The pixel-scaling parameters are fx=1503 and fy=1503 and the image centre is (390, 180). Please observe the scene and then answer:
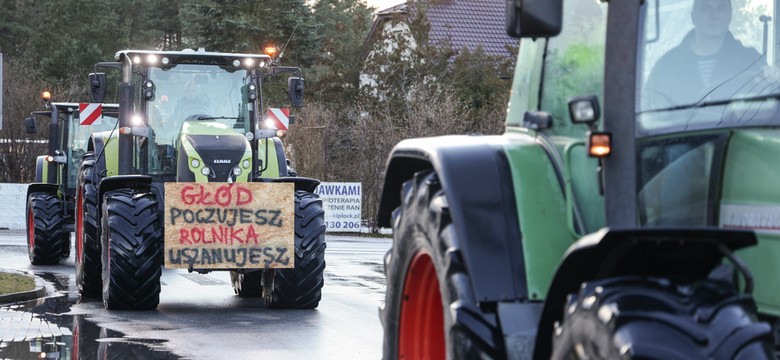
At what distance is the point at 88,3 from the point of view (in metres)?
64.0

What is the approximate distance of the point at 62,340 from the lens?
12055 millimetres

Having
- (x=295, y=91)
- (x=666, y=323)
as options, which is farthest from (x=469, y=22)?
(x=666, y=323)

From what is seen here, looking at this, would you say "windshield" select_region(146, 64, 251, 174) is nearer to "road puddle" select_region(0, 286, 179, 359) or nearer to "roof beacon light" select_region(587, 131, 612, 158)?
"road puddle" select_region(0, 286, 179, 359)

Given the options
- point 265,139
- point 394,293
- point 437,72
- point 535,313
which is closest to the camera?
point 535,313

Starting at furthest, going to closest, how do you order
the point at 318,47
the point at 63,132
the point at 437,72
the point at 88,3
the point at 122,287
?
the point at 88,3
the point at 318,47
the point at 437,72
the point at 63,132
the point at 122,287

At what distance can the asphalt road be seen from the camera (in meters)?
11.2

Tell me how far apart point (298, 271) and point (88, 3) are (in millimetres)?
51480

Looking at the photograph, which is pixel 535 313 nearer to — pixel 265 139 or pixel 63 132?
pixel 265 139

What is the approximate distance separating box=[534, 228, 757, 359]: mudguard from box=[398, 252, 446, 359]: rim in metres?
1.52

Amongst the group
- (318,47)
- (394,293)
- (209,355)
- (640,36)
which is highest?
(318,47)

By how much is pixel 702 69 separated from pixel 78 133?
791 inches

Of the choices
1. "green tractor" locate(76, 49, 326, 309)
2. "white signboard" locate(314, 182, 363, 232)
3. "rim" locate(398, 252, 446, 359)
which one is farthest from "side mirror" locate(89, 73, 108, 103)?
"white signboard" locate(314, 182, 363, 232)

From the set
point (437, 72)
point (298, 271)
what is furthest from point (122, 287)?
point (437, 72)

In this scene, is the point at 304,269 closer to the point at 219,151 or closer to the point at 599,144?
the point at 219,151
